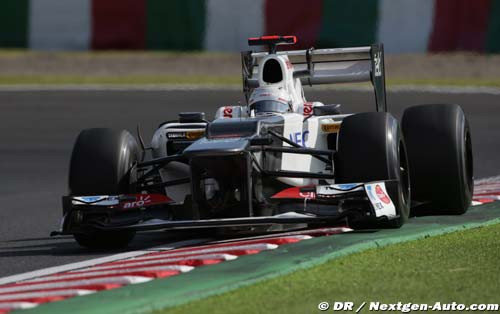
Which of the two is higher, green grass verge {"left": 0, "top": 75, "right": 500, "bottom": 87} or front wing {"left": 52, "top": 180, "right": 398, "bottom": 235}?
front wing {"left": 52, "top": 180, "right": 398, "bottom": 235}

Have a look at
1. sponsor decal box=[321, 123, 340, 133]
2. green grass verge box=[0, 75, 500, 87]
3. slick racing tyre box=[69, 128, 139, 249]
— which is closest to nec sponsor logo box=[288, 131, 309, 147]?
sponsor decal box=[321, 123, 340, 133]

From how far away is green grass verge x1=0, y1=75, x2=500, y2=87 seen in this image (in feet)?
69.6

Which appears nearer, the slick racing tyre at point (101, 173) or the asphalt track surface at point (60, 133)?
the slick racing tyre at point (101, 173)

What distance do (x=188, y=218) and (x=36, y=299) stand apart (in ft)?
8.63

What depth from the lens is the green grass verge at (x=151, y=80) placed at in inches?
835

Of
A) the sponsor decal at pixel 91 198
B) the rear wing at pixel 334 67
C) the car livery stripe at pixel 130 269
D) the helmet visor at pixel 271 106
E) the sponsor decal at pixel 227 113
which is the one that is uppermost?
the rear wing at pixel 334 67

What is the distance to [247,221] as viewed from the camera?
8.15 metres

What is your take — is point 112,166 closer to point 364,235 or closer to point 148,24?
point 364,235

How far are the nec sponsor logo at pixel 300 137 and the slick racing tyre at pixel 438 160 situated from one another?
714 millimetres

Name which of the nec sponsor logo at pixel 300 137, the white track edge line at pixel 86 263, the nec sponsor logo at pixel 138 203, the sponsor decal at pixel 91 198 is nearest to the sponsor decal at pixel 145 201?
the nec sponsor logo at pixel 138 203

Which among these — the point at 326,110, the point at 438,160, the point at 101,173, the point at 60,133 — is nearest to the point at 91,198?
the point at 101,173

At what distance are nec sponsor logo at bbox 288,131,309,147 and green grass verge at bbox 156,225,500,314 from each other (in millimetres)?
1649

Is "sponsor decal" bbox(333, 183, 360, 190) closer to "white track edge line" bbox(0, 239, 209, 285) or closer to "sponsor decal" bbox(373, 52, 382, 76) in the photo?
"white track edge line" bbox(0, 239, 209, 285)

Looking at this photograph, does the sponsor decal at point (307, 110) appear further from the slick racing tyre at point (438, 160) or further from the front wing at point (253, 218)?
the front wing at point (253, 218)
